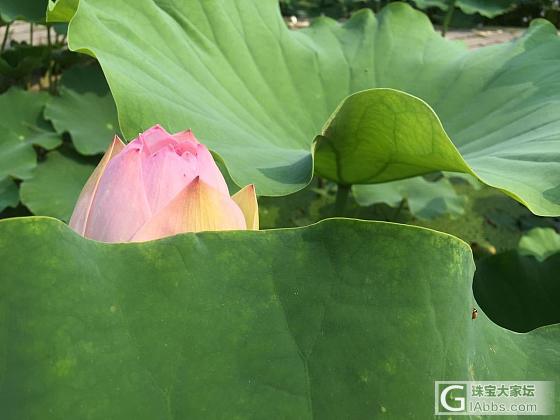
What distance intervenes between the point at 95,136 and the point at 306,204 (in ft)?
2.69

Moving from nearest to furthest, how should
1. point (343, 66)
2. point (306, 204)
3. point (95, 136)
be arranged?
point (343, 66) < point (95, 136) < point (306, 204)

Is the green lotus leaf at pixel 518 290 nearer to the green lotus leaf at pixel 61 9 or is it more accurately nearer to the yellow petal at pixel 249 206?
the yellow petal at pixel 249 206

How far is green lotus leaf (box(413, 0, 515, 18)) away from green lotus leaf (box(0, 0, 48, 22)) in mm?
1703

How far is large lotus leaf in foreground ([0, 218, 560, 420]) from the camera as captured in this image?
0.40 metres

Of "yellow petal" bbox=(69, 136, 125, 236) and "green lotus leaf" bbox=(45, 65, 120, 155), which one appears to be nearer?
"yellow petal" bbox=(69, 136, 125, 236)

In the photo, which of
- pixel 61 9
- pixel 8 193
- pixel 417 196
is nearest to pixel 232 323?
pixel 61 9

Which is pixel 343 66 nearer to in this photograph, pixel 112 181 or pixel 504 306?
pixel 504 306

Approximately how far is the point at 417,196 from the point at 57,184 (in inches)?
44.6

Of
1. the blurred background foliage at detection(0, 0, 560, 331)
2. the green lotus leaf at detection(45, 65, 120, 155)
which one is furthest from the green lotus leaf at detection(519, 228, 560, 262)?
the green lotus leaf at detection(45, 65, 120, 155)

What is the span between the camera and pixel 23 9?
6.91 feet

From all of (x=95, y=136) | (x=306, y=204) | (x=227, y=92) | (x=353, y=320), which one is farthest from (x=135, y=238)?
(x=306, y=204)

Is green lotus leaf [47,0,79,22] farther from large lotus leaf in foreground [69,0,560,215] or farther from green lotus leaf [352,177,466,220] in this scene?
green lotus leaf [352,177,466,220]

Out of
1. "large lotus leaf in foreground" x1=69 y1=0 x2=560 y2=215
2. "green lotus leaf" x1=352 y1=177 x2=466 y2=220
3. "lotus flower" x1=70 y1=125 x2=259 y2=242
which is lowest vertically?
"green lotus leaf" x1=352 y1=177 x2=466 y2=220

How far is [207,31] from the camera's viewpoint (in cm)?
135
